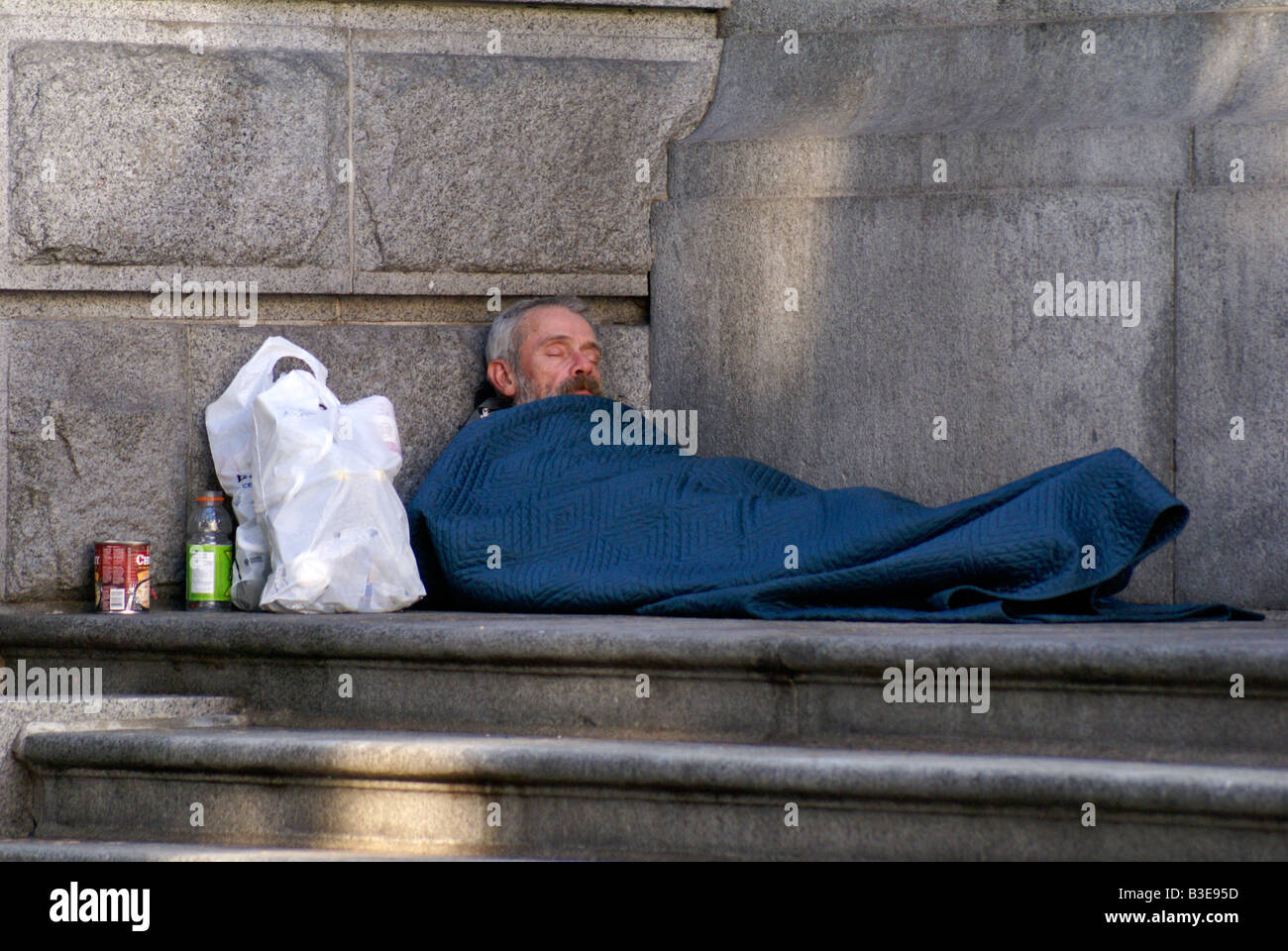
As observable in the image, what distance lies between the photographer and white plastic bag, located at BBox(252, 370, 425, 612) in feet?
12.0

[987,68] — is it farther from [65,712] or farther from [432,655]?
[65,712]

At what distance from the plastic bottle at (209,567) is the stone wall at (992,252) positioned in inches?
48.7

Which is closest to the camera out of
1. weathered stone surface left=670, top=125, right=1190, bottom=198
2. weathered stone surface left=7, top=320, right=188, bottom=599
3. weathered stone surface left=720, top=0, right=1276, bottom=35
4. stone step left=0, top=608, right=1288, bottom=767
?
stone step left=0, top=608, right=1288, bottom=767

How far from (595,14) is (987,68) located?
3.35 ft

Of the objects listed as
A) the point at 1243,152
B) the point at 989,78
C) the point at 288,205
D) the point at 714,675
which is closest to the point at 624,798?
the point at 714,675

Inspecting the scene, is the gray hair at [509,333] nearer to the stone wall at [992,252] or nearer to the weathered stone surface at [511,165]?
the weathered stone surface at [511,165]

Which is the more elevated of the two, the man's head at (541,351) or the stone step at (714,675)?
the man's head at (541,351)

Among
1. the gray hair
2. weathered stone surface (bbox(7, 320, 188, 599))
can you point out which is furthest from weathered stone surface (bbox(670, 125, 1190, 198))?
weathered stone surface (bbox(7, 320, 188, 599))

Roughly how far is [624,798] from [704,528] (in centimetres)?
112

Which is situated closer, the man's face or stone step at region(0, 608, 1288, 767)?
stone step at region(0, 608, 1288, 767)

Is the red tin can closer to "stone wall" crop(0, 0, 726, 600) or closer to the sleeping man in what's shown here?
"stone wall" crop(0, 0, 726, 600)

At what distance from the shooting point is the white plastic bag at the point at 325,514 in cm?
367

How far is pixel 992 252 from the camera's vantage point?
164 inches

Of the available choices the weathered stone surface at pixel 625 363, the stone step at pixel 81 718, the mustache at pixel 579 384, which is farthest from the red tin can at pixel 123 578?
the weathered stone surface at pixel 625 363
